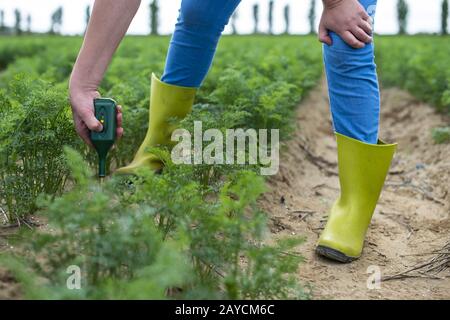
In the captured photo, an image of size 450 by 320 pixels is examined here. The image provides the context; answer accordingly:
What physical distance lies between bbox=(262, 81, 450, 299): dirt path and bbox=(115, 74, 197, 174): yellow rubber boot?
69 centimetres

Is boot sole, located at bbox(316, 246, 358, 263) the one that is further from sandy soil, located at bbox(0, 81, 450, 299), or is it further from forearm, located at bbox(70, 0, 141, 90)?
forearm, located at bbox(70, 0, 141, 90)

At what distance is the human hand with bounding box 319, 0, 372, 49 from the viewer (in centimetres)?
254

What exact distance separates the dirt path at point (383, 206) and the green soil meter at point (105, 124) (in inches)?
39.1

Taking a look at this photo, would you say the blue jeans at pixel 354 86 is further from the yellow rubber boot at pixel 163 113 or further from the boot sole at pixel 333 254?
the yellow rubber boot at pixel 163 113

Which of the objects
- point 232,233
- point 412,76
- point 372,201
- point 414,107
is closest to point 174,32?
point 372,201

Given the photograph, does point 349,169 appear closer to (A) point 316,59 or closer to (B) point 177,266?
(B) point 177,266

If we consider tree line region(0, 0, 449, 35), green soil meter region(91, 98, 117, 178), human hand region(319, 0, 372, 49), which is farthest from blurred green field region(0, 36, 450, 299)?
tree line region(0, 0, 449, 35)

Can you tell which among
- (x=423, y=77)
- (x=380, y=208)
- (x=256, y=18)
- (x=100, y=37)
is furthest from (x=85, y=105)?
(x=256, y=18)

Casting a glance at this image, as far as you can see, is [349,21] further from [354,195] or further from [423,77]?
[423,77]

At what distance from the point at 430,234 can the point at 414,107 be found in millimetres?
4147

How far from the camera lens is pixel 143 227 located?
5.84 ft

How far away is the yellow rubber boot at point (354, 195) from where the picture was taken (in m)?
2.66

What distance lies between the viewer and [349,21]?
2.55m

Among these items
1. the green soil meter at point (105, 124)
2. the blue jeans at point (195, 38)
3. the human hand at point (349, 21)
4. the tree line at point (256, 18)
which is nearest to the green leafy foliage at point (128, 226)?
the green soil meter at point (105, 124)
